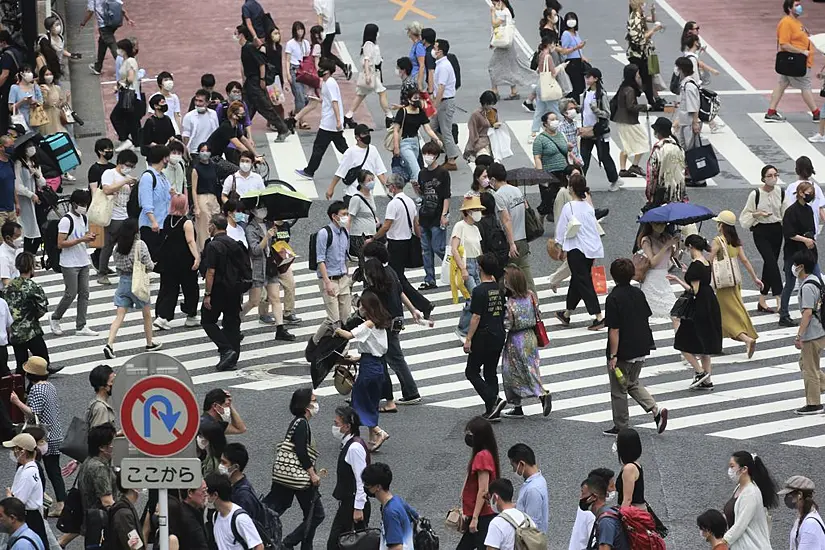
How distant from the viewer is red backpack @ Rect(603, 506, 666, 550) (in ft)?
41.9

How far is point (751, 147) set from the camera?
92.4ft

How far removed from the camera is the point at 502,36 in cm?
2939

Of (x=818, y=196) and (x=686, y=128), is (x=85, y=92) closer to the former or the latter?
(x=686, y=128)

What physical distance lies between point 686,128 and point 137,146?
28.6 ft

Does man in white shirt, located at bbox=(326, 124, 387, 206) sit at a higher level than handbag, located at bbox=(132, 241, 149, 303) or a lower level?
lower

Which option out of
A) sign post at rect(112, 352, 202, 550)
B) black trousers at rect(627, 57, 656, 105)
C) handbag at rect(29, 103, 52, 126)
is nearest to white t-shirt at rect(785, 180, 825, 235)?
black trousers at rect(627, 57, 656, 105)

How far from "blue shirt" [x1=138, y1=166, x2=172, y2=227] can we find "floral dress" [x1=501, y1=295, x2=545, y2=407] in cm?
556

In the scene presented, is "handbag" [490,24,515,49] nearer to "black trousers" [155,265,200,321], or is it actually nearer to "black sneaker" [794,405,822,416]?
"black trousers" [155,265,200,321]

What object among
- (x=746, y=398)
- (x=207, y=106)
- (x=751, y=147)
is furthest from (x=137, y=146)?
(x=746, y=398)

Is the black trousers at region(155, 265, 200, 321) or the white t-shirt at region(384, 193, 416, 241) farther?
the white t-shirt at region(384, 193, 416, 241)

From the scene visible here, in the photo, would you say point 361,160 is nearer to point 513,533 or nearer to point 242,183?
point 242,183

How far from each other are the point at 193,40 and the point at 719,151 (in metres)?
12.3

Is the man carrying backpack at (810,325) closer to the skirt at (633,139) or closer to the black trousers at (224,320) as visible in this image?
→ the black trousers at (224,320)

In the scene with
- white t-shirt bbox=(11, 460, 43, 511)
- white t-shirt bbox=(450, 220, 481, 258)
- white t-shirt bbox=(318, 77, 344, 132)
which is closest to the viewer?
white t-shirt bbox=(11, 460, 43, 511)
